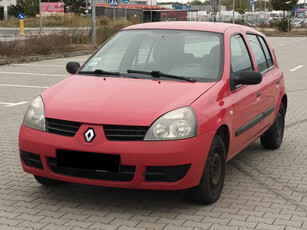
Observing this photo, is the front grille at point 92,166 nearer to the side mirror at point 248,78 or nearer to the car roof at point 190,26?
the side mirror at point 248,78

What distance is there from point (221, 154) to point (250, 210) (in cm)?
52

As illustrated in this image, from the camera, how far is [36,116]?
4883mm

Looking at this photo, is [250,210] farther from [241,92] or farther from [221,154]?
[241,92]

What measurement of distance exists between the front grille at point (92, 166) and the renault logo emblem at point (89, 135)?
11 cm

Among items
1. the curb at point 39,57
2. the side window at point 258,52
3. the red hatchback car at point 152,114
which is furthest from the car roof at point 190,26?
the curb at point 39,57

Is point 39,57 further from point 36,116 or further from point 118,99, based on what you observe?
point 118,99

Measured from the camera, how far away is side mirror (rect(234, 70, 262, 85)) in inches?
217

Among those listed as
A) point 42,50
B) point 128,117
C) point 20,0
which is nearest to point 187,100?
point 128,117

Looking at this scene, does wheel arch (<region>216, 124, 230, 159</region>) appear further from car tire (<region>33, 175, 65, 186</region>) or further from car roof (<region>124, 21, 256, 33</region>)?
car tire (<region>33, 175, 65, 186</region>)

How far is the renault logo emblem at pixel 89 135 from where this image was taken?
4.52 m

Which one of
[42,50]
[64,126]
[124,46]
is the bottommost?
[42,50]

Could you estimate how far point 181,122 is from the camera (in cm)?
464

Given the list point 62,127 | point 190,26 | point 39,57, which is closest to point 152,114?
point 62,127

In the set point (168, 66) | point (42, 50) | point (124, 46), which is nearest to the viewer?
point (168, 66)
